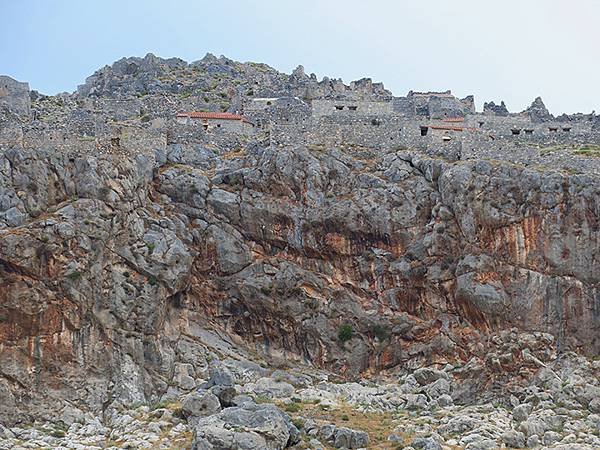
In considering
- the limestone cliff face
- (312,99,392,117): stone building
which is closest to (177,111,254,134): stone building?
(312,99,392,117): stone building

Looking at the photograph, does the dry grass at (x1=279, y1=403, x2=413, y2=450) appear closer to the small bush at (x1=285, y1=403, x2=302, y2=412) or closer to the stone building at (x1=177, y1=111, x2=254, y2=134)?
the small bush at (x1=285, y1=403, x2=302, y2=412)

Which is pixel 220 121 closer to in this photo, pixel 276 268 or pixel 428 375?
pixel 276 268

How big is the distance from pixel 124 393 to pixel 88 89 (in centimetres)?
5521

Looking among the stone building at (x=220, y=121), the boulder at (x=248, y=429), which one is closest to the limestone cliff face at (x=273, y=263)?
the stone building at (x=220, y=121)

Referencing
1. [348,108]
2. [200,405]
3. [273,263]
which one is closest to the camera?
[200,405]

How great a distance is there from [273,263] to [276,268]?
1.20ft

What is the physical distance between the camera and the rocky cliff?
1783 inches

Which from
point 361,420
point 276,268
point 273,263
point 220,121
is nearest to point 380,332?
point 276,268

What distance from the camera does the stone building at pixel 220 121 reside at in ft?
194

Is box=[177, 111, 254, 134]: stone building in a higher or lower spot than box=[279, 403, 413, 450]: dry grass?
higher

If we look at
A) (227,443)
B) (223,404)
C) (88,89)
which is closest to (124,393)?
(223,404)

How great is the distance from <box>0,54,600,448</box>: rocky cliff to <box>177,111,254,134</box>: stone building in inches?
211

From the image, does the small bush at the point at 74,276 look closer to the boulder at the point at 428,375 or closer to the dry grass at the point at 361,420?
the dry grass at the point at 361,420

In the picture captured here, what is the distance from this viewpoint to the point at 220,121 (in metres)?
59.4
